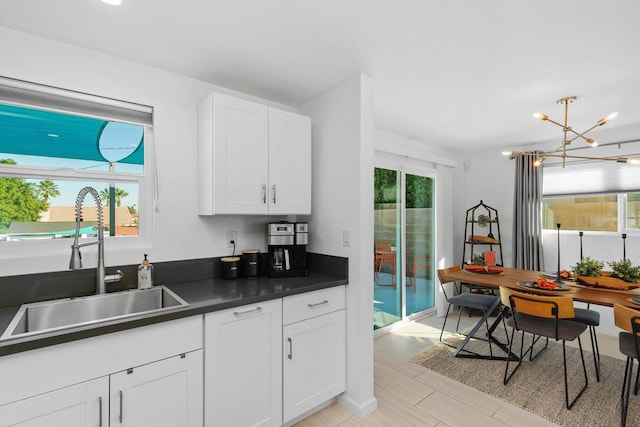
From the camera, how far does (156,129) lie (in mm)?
2098

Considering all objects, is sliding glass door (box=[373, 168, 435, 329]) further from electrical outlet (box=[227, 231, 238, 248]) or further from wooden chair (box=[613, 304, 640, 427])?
wooden chair (box=[613, 304, 640, 427])

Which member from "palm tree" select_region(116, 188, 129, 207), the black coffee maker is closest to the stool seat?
the black coffee maker

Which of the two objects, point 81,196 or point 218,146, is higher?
point 218,146

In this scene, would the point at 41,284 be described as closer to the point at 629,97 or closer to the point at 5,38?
the point at 5,38

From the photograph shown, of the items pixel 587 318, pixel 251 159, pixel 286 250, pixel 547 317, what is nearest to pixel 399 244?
pixel 547 317

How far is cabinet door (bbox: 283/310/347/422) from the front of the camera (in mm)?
1949

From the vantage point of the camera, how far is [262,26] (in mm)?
1671

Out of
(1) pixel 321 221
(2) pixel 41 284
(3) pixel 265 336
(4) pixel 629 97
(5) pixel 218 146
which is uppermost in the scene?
(4) pixel 629 97

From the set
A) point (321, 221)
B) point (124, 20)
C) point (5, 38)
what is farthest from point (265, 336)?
point (5, 38)

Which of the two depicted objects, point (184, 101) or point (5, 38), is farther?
point (184, 101)

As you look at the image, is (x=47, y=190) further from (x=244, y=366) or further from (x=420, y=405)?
(x=420, y=405)

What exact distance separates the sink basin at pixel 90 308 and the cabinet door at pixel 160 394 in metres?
0.27

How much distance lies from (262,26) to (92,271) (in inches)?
67.7

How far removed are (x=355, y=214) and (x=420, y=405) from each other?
4.85 feet
